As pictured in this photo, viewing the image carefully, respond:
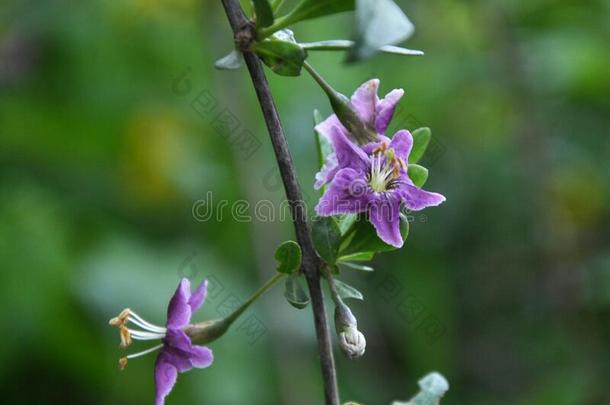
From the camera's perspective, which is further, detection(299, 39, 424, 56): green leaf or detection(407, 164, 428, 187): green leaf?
detection(407, 164, 428, 187): green leaf

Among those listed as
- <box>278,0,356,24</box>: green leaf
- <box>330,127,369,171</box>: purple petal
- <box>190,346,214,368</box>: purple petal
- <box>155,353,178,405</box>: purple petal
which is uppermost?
<box>278,0,356,24</box>: green leaf

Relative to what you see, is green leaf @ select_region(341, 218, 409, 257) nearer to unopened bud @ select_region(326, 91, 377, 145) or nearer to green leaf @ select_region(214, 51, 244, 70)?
unopened bud @ select_region(326, 91, 377, 145)

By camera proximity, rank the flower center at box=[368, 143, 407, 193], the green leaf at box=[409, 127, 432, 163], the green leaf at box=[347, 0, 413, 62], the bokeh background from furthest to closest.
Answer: the bokeh background < the green leaf at box=[409, 127, 432, 163] < the flower center at box=[368, 143, 407, 193] < the green leaf at box=[347, 0, 413, 62]

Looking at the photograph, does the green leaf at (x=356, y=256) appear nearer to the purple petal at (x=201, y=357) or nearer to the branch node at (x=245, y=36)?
the purple petal at (x=201, y=357)

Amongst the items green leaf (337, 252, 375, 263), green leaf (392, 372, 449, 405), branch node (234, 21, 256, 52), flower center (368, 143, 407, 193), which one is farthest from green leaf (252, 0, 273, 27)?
green leaf (392, 372, 449, 405)

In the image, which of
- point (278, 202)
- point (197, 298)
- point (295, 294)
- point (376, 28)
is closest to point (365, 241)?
point (295, 294)

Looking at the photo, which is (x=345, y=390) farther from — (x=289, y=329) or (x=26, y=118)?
(x=26, y=118)

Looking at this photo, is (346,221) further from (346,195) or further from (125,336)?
(125,336)
